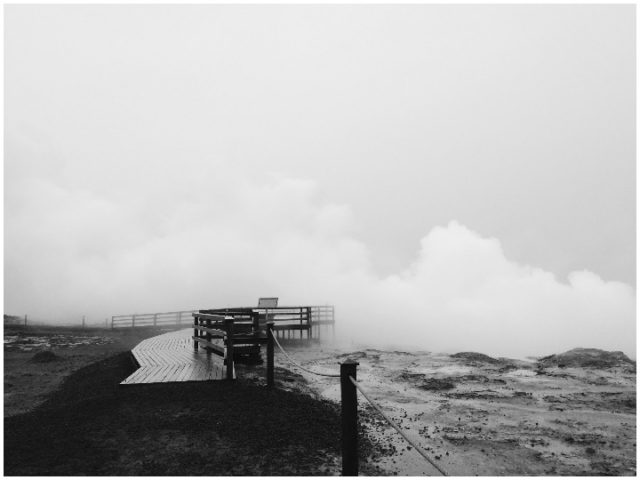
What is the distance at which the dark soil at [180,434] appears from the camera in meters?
5.62

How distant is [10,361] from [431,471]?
60.9 feet

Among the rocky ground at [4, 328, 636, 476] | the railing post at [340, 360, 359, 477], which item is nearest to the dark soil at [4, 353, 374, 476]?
the rocky ground at [4, 328, 636, 476]

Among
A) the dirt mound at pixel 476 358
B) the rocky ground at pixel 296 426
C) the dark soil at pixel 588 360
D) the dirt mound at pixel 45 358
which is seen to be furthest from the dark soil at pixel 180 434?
the dark soil at pixel 588 360

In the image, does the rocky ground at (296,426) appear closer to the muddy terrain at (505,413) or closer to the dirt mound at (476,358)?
the muddy terrain at (505,413)

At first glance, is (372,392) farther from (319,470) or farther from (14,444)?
(14,444)

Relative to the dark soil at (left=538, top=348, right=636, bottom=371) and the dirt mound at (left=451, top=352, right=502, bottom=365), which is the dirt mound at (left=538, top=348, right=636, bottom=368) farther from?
the dirt mound at (left=451, top=352, right=502, bottom=365)

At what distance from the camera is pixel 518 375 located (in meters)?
16.5

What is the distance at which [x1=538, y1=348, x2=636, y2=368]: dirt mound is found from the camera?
18641mm

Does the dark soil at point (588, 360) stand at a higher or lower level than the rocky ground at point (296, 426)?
lower

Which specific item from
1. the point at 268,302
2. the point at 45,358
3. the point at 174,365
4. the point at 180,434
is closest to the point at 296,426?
the point at 180,434

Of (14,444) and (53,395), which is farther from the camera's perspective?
(53,395)

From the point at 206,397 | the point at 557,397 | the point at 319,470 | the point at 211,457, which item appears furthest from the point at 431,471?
the point at 557,397

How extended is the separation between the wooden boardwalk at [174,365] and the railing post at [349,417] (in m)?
5.62

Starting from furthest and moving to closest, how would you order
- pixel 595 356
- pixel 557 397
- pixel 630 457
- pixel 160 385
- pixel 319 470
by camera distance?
1. pixel 595 356
2. pixel 557 397
3. pixel 160 385
4. pixel 630 457
5. pixel 319 470
